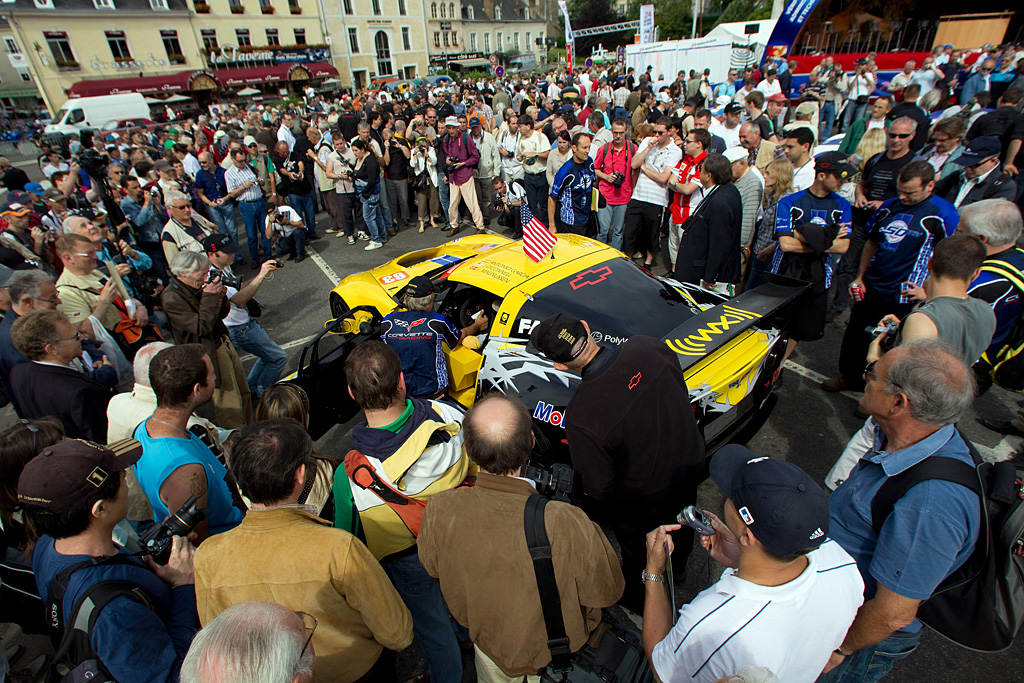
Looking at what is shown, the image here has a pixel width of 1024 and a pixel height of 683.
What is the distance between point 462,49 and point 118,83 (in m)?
35.3

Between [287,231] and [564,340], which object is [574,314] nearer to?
[564,340]

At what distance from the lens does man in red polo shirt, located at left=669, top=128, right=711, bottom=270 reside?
18.6ft

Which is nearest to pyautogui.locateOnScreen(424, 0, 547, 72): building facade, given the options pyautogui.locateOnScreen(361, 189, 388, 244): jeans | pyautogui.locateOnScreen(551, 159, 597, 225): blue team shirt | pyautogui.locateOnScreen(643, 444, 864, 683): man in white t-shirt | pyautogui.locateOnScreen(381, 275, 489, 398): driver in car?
pyautogui.locateOnScreen(361, 189, 388, 244): jeans

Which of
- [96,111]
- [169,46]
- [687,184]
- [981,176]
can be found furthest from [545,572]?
[169,46]

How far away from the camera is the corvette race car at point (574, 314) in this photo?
298 cm

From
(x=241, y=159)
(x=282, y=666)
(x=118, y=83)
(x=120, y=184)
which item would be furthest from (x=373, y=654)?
(x=118, y=83)

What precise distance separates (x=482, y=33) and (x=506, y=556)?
69759 millimetres

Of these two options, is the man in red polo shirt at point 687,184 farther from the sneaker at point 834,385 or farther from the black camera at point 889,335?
the black camera at point 889,335

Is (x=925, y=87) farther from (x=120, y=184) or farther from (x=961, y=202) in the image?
(x=120, y=184)

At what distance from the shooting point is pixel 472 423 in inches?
67.3

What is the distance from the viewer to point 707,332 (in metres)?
3.12

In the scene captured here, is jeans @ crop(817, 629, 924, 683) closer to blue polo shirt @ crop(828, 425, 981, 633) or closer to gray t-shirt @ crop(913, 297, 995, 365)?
blue polo shirt @ crop(828, 425, 981, 633)

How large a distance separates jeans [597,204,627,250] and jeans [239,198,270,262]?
17.3ft

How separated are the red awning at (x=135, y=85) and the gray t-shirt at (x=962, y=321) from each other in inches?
1709
